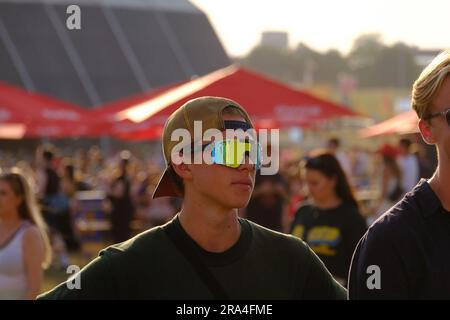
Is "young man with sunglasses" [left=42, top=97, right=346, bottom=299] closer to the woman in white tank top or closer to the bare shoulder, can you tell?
the woman in white tank top

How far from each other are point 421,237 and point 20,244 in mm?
3981

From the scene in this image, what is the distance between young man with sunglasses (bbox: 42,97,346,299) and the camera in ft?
9.90

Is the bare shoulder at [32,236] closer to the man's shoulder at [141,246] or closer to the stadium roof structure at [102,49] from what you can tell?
the man's shoulder at [141,246]

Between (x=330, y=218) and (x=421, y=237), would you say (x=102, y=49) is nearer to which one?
(x=330, y=218)

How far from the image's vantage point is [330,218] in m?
6.90

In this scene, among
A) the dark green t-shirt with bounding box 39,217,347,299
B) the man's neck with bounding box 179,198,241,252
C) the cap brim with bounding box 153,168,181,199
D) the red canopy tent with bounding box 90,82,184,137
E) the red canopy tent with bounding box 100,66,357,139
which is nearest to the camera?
the dark green t-shirt with bounding box 39,217,347,299

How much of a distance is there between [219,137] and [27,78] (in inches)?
1660

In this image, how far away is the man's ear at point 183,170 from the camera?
3281 millimetres

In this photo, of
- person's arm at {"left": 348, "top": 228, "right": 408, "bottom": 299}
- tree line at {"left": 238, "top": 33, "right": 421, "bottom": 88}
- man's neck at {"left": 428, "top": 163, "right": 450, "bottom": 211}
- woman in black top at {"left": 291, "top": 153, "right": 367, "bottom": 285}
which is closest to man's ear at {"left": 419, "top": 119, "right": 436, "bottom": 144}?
man's neck at {"left": 428, "top": 163, "right": 450, "bottom": 211}

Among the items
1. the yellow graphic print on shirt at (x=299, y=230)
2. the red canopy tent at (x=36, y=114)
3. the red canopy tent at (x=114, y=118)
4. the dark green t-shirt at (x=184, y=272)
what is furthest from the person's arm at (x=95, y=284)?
the red canopy tent at (x=36, y=114)

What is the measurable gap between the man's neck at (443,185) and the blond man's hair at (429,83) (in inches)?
7.2

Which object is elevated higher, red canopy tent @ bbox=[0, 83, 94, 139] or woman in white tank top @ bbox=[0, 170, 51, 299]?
red canopy tent @ bbox=[0, 83, 94, 139]

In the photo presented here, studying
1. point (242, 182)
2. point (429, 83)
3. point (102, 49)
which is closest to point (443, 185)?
point (429, 83)
